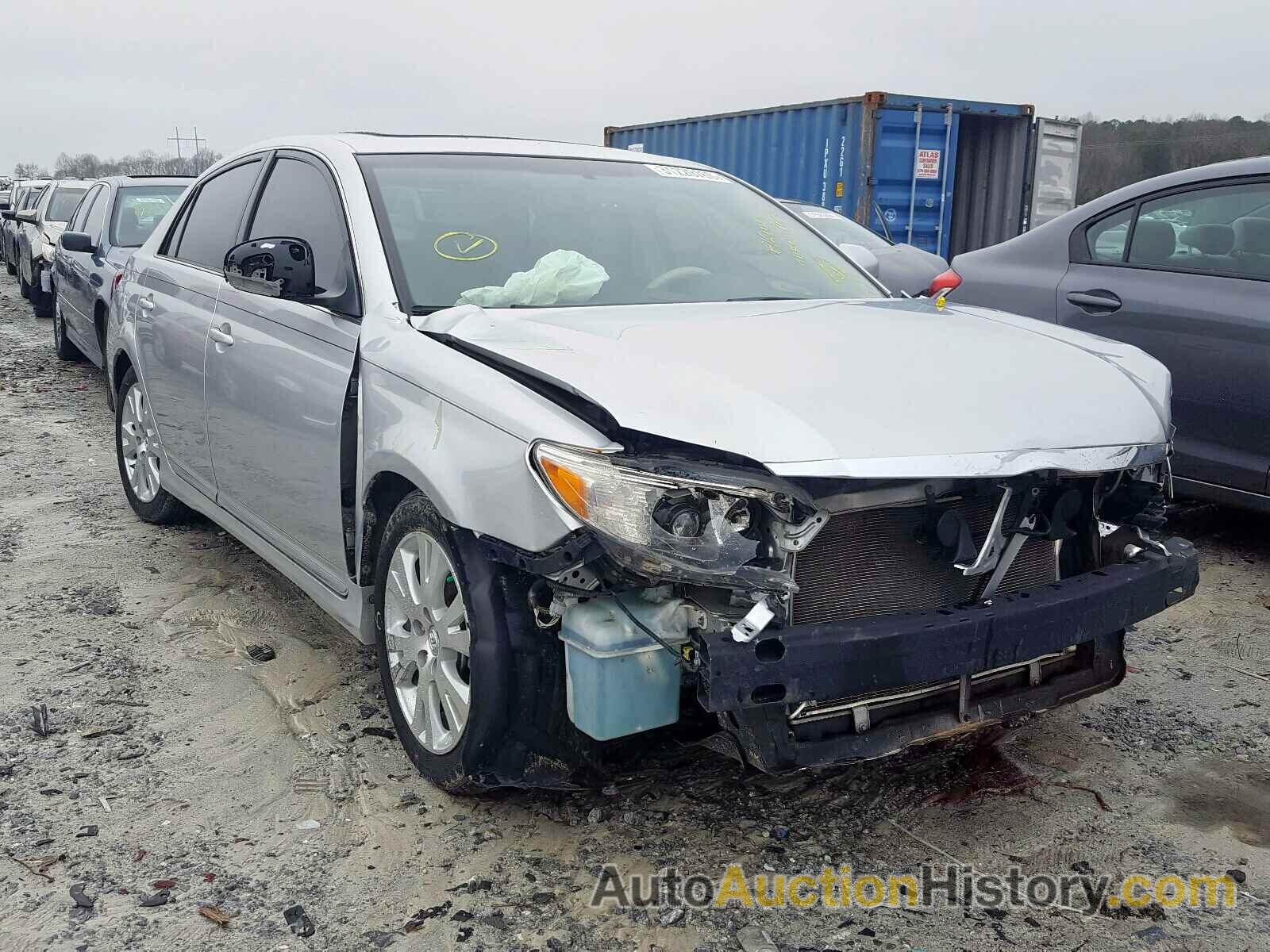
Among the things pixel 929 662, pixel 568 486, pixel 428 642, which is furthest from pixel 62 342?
pixel 929 662

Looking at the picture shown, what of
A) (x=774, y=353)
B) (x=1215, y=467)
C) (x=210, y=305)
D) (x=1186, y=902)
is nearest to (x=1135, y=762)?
(x=1186, y=902)

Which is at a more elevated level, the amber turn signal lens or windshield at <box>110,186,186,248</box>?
windshield at <box>110,186,186,248</box>

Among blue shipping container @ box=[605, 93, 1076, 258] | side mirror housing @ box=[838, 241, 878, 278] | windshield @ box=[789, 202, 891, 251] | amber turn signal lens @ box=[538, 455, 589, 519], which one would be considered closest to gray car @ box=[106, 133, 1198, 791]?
amber turn signal lens @ box=[538, 455, 589, 519]

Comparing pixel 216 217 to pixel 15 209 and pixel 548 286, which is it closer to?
pixel 548 286

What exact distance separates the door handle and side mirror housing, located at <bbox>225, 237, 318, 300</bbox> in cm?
349

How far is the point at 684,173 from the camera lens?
14.1ft

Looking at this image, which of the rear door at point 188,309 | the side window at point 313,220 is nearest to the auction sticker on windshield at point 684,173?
the side window at point 313,220

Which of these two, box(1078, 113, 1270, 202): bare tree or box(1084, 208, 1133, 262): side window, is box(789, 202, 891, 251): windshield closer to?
box(1084, 208, 1133, 262): side window

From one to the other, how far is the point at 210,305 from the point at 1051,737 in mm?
3325

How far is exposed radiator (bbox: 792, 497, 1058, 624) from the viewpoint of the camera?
2553mm

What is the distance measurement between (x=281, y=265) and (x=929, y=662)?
2184mm

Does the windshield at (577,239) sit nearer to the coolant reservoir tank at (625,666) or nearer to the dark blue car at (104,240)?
the coolant reservoir tank at (625,666)

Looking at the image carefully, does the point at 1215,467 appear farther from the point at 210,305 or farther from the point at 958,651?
the point at 210,305

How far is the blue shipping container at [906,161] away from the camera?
13883mm
